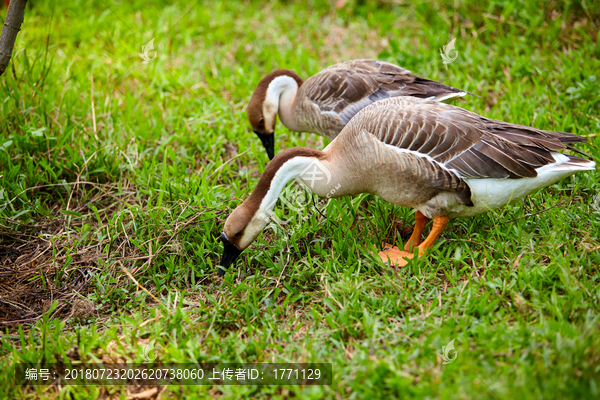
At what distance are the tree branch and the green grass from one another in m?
0.86

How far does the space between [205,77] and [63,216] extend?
289cm

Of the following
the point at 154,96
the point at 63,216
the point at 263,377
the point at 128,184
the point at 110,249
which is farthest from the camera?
the point at 154,96

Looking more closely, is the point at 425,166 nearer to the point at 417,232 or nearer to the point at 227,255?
the point at 417,232

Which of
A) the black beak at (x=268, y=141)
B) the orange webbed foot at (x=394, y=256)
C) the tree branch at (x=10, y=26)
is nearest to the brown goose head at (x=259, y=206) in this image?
the orange webbed foot at (x=394, y=256)

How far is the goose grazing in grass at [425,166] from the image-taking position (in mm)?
3336

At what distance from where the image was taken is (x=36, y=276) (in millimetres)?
3682

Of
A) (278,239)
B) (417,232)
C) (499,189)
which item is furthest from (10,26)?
(499,189)

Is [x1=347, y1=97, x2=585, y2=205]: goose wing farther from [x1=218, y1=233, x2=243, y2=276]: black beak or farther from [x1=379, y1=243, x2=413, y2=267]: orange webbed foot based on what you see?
[x1=218, y1=233, x2=243, y2=276]: black beak

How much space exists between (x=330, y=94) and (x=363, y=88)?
33 cm

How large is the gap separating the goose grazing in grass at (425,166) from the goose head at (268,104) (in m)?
1.39

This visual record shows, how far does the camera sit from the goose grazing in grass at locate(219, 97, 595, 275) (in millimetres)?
3336

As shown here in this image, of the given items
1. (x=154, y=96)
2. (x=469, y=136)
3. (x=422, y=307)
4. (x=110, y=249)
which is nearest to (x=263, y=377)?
(x=422, y=307)

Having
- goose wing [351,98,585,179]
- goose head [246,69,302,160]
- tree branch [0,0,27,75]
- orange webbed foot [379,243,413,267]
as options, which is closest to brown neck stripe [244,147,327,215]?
goose wing [351,98,585,179]

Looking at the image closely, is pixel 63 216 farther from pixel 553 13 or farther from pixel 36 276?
pixel 553 13
